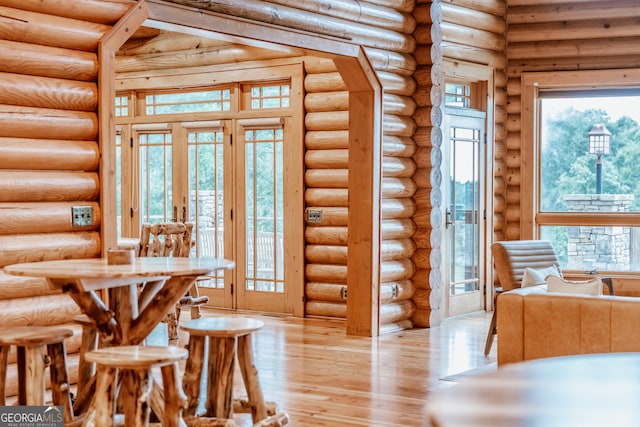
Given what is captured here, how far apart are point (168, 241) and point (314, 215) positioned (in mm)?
2175

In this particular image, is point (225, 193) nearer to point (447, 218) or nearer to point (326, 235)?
point (326, 235)

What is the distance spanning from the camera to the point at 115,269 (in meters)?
4.22

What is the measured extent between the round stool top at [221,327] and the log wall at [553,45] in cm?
614

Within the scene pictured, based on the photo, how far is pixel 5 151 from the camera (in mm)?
5281

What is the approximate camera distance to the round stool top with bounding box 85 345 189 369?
3900 millimetres

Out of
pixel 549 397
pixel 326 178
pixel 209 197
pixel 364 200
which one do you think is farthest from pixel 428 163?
pixel 549 397

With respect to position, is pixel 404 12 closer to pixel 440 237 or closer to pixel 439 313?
pixel 440 237

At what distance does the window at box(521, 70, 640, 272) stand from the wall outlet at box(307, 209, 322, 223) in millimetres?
2720

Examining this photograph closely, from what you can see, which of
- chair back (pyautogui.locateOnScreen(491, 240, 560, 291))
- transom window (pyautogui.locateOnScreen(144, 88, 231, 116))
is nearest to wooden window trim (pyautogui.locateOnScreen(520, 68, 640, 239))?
chair back (pyautogui.locateOnScreen(491, 240, 560, 291))

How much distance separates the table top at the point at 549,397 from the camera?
61.0 inches

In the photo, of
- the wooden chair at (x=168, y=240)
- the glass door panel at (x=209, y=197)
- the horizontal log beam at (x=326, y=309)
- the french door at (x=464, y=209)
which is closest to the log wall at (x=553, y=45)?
the french door at (x=464, y=209)

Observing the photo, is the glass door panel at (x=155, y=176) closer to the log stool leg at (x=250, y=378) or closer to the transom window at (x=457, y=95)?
the transom window at (x=457, y=95)

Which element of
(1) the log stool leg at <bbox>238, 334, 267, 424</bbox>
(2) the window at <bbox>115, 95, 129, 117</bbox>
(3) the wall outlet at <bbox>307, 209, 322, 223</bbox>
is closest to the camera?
(1) the log stool leg at <bbox>238, 334, 267, 424</bbox>

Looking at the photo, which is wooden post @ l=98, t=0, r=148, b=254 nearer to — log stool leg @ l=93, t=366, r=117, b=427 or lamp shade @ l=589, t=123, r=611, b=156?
log stool leg @ l=93, t=366, r=117, b=427
